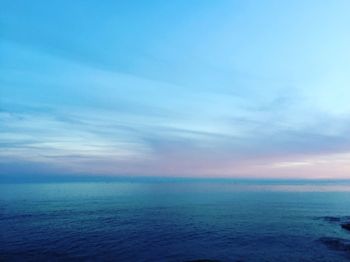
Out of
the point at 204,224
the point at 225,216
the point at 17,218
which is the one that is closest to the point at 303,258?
the point at 204,224

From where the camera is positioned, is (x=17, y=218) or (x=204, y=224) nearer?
(x=204, y=224)

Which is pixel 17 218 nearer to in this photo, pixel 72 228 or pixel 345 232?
pixel 72 228

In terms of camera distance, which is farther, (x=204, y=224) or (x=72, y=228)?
(x=204, y=224)

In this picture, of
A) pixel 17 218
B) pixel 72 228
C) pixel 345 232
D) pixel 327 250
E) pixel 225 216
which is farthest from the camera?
pixel 225 216

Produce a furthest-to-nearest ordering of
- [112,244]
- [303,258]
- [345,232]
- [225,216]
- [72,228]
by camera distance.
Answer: [225,216] < [72,228] < [345,232] < [112,244] < [303,258]

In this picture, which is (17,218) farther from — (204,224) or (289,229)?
(289,229)

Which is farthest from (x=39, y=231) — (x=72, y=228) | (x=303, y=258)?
(x=303, y=258)

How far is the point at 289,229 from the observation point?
63.6 m

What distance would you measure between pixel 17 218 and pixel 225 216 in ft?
195

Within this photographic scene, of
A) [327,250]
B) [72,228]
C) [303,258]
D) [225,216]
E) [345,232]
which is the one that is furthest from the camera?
[225,216]

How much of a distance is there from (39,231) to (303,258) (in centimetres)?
5229

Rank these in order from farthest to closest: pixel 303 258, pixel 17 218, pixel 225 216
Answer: pixel 225 216 < pixel 17 218 < pixel 303 258

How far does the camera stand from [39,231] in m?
59.9

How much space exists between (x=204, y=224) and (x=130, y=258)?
102ft
